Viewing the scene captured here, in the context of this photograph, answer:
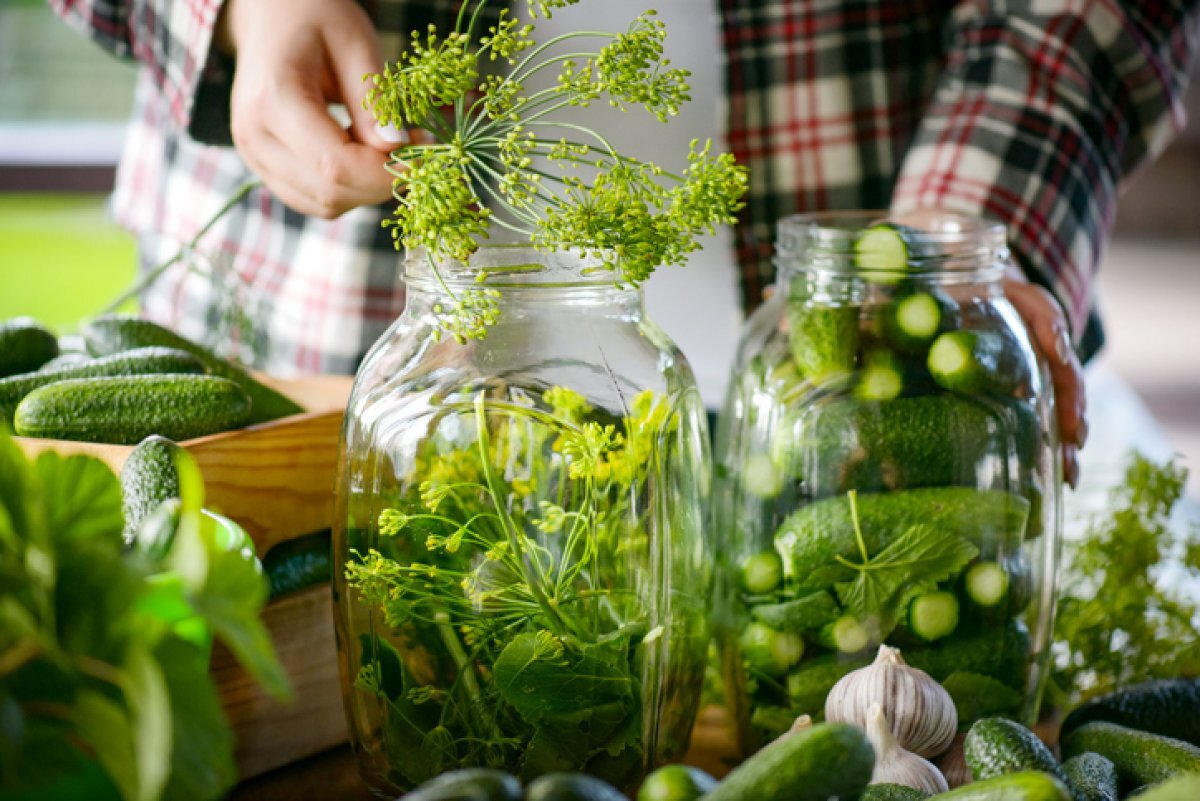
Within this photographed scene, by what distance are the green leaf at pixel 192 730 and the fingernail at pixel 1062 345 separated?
623 mm

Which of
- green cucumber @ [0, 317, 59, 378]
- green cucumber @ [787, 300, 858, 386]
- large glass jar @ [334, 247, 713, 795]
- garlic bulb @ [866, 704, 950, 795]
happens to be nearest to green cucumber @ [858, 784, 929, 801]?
garlic bulb @ [866, 704, 950, 795]

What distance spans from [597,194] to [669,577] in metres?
0.21

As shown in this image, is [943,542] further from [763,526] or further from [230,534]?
[230,534]

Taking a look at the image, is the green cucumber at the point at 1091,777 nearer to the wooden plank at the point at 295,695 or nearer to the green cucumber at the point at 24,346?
the wooden plank at the point at 295,695

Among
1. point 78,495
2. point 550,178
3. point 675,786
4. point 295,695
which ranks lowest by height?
point 295,695

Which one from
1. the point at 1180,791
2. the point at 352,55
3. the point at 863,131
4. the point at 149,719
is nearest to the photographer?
the point at 149,719

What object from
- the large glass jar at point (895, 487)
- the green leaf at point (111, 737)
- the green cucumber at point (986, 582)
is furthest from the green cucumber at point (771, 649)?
the green leaf at point (111, 737)

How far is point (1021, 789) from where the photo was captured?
1.56 ft

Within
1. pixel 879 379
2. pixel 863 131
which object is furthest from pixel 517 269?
pixel 863 131

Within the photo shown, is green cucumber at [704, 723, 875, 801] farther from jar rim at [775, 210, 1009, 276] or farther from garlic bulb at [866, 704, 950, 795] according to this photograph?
jar rim at [775, 210, 1009, 276]

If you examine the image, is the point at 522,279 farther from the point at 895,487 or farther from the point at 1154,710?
the point at 1154,710

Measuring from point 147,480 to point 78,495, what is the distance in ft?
0.59

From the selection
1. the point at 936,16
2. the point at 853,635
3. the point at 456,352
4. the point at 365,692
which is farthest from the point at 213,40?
the point at 936,16

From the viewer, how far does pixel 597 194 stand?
59 centimetres
